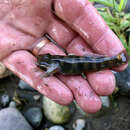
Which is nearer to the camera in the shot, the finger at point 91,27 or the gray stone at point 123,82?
the finger at point 91,27

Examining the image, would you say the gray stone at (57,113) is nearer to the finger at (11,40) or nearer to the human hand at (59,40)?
the human hand at (59,40)

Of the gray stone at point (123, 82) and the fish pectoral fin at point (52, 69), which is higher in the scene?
the fish pectoral fin at point (52, 69)

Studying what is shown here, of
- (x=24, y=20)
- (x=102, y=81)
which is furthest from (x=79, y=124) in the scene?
(x=24, y=20)

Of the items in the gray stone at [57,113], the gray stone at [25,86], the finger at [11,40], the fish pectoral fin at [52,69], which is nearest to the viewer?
the fish pectoral fin at [52,69]

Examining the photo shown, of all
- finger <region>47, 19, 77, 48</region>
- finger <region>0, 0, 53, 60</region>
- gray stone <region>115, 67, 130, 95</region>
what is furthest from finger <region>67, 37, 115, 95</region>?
finger <region>0, 0, 53, 60</region>

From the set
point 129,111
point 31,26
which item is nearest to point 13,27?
point 31,26

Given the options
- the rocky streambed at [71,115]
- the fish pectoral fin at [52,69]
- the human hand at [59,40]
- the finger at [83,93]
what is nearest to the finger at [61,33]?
the human hand at [59,40]

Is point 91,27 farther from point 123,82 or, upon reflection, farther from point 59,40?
point 123,82
